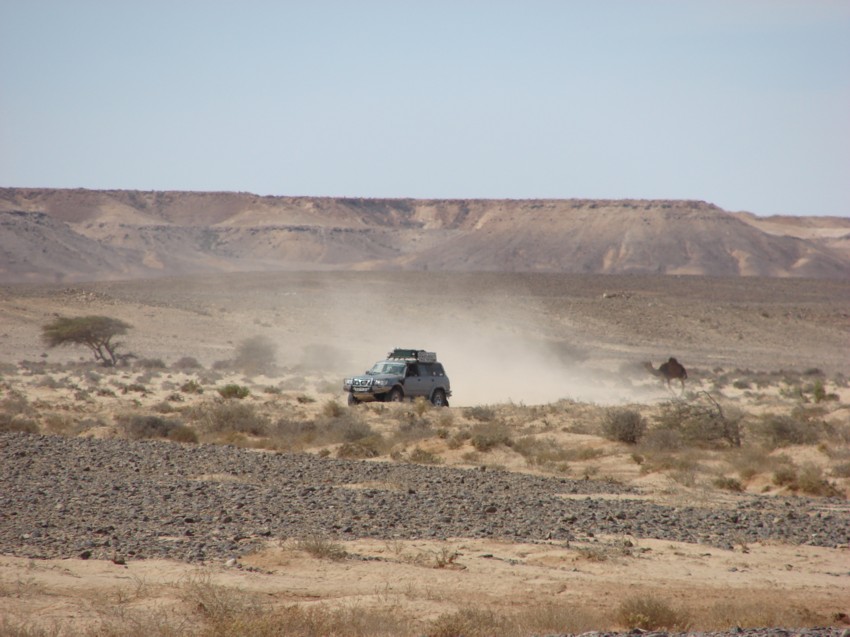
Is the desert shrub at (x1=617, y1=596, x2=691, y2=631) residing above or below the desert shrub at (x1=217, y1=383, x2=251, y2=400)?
above

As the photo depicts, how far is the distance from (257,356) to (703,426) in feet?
105

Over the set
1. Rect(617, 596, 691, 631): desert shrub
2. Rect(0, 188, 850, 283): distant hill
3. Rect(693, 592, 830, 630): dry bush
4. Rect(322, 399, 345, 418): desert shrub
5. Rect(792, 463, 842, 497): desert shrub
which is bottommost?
Rect(322, 399, 345, 418): desert shrub

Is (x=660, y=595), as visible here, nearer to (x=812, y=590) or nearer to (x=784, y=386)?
(x=812, y=590)

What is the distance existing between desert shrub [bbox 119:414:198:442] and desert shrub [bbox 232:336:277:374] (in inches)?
829

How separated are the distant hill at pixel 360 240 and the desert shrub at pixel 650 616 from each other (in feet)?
403

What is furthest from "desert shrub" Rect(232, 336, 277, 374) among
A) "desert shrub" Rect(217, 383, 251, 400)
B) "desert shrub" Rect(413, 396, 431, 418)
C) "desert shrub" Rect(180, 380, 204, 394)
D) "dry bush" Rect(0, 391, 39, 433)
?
"desert shrub" Rect(413, 396, 431, 418)

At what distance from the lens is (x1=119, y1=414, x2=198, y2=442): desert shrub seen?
82.9 feet

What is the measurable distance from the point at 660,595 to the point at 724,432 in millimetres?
14321

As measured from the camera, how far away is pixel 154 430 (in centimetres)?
2564

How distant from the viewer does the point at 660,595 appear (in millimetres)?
11148

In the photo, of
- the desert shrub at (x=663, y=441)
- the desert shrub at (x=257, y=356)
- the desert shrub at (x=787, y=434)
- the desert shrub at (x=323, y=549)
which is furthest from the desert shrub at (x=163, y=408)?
the desert shrub at (x=323, y=549)

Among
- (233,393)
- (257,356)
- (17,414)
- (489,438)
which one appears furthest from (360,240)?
(489,438)

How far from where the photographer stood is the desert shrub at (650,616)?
32.6 ft

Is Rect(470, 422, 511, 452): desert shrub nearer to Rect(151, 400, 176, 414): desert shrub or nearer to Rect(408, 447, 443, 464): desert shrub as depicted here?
Rect(408, 447, 443, 464): desert shrub
